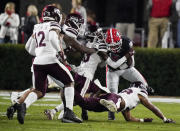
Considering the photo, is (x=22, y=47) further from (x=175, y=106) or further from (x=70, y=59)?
(x=175, y=106)

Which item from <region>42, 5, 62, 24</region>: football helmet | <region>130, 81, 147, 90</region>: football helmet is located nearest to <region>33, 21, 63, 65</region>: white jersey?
<region>42, 5, 62, 24</region>: football helmet

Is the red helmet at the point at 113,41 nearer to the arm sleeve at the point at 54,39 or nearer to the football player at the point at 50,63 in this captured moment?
the football player at the point at 50,63

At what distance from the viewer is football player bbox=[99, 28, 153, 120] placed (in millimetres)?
10602

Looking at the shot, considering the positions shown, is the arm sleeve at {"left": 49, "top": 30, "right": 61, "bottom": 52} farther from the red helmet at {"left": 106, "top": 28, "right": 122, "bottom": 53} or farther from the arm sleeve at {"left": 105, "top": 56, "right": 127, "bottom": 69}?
the arm sleeve at {"left": 105, "top": 56, "right": 127, "bottom": 69}

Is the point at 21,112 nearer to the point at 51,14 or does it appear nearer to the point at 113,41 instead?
the point at 51,14

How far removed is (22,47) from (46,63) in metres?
6.83

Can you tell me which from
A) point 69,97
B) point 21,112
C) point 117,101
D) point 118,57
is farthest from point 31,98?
point 118,57

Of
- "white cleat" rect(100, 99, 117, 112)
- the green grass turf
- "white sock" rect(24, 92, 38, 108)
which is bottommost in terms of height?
the green grass turf

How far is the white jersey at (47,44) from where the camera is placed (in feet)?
32.2

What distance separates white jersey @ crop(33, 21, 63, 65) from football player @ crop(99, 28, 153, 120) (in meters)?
1.09

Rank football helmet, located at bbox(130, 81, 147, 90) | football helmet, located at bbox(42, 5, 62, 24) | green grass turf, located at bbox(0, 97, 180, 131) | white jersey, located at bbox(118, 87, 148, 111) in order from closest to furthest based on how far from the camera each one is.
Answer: green grass turf, located at bbox(0, 97, 180, 131) < football helmet, located at bbox(42, 5, 62, 24) < white jersey, located at bbox(118, 87, 148, 111) < football helmet, located at bbox(130, 81, 147, 90)

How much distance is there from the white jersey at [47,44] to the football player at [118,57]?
3.58ft

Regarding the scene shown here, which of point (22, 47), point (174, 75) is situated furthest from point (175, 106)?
point (22, 47)

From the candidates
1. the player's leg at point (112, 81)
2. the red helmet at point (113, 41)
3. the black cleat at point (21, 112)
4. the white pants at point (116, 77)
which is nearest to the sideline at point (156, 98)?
the white pants at point (116, 77)
